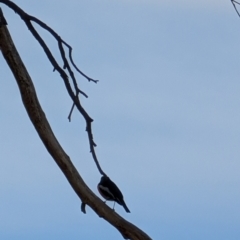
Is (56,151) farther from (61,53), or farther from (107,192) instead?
(107,192)

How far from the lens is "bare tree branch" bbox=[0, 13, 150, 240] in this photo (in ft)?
9.50

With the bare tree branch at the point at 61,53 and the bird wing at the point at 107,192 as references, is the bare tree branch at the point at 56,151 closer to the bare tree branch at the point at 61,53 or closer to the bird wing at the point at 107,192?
the bare tree branch at the point at 61,53

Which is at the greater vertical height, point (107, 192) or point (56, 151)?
point (107, 192)

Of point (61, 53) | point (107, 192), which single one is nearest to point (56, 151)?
point (61, 53)

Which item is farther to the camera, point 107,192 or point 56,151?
point 107,192

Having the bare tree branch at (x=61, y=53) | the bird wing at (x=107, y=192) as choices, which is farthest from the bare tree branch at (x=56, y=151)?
the bird wing at (x=107, y=192)

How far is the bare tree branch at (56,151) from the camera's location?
9.50 feet

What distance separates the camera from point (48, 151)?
9.79 feet

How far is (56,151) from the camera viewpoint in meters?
2.97

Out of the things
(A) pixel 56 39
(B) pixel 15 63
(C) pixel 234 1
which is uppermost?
(C) pixel 234 1

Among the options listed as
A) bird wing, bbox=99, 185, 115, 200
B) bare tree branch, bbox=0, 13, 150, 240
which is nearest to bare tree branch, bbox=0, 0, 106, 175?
bare tree branch, bbox=0, 13, 150, 240

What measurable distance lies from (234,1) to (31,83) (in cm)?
101

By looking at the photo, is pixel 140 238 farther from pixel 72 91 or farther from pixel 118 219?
pixel 72 91

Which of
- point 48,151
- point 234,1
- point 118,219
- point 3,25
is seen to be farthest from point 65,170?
point 234,1
